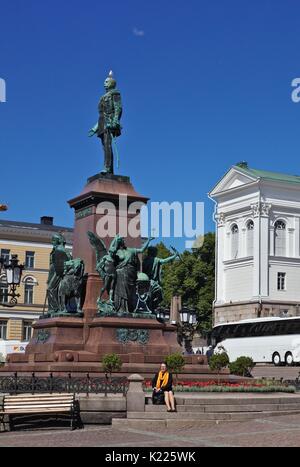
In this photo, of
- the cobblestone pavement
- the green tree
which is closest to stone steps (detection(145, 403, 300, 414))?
the cobblestone pavement

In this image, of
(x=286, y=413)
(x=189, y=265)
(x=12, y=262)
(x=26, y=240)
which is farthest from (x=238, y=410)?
(x=189, y=265)

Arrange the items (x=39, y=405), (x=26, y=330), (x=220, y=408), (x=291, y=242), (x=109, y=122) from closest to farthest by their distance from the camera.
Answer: (x=39, y=405) → (x=220, y=408) → (x=109, y=122) → (x=26, y=330) → (x=291, y=242)

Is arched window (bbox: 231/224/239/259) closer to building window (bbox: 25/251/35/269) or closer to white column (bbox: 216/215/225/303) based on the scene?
white column (bbox: 216/215/225/303)

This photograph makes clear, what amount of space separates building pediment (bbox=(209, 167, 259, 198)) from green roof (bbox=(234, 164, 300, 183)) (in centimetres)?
37

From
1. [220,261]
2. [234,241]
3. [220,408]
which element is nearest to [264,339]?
[220,261]

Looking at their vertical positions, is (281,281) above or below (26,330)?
above

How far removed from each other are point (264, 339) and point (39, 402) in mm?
42197

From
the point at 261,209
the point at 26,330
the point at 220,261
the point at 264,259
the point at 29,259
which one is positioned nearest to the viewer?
the point at 29,259

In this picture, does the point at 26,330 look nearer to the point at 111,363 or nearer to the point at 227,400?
the point at 111,363

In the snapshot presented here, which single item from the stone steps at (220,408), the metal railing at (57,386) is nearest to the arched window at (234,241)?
the stone steps at (220,408)

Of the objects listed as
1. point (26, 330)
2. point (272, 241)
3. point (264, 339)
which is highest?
point (272, 241)

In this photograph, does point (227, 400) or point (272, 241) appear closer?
point (227, 400)

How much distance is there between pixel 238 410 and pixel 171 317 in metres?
34.1

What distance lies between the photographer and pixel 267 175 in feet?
309
